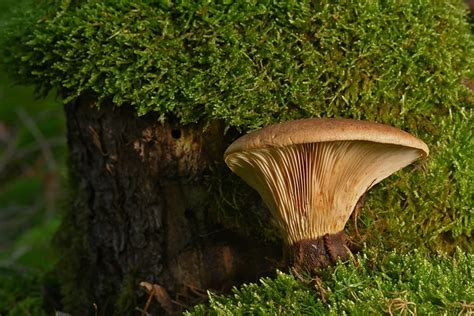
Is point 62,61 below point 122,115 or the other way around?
the other way around

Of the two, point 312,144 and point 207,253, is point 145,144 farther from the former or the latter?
point 312,144

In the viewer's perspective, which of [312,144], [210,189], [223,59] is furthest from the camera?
[210,189]

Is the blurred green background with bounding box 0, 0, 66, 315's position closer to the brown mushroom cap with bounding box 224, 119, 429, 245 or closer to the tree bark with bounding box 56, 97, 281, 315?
Result: the tree bark with bounding box 56, 97, 281, 315

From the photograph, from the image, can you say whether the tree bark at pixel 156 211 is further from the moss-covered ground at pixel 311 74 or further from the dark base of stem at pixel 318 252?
the dark base of stem at pixel 318 252

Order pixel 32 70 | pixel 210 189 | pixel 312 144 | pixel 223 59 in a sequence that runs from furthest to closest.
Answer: pixel 32 70, pixel 210 189, pixel 223 59, pixel 312 144

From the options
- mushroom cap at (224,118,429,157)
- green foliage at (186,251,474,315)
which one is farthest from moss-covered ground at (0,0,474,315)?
mushroom cap at (224,118,429,157)

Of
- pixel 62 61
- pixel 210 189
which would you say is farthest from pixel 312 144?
pixel 62 61

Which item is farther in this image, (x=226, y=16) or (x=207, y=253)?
(x=207, y=253)

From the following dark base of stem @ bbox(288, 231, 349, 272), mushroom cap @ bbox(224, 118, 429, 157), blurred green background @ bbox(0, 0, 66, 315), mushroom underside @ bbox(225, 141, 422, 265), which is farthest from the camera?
blurred green background @ bbox(0, 0, 66, 315)
